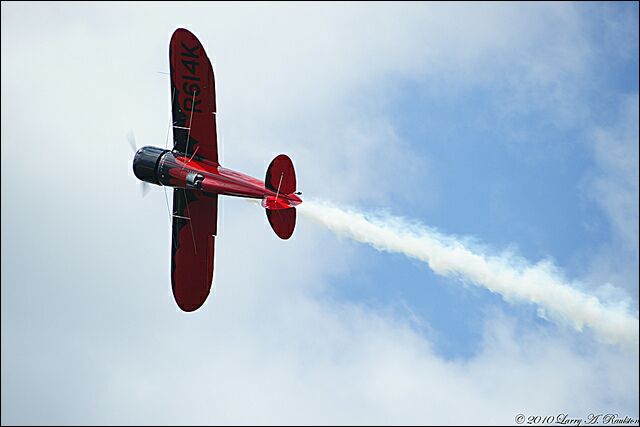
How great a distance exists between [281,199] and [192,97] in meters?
4.26

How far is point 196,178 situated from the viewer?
1179 inches

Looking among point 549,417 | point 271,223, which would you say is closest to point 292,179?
point 271,223

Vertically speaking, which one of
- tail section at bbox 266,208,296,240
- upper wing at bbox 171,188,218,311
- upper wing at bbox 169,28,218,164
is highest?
upper wing at bbox 169,28,218,164

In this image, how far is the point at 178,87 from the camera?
30.3 m

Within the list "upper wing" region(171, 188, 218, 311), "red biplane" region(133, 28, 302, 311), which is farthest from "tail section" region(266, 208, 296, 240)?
"upper wing" region(171, 188, 218, 311)

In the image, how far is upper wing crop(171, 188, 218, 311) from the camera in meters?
31.7

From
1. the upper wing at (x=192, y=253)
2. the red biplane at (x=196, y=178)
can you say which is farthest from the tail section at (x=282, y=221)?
Answer: the upper wing at (x=192, y=253)

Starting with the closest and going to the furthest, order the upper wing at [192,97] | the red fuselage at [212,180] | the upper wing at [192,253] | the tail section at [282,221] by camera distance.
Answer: the tail section at [282,221]
the red fuselage at [212,180]
the upper wing at [192,97]
the upper wing at [192,253]

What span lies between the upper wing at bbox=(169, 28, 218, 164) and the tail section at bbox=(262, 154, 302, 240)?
8.05ft

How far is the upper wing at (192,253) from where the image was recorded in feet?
104

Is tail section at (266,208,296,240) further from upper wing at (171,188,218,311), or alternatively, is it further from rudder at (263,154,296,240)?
upper wing at (171,188,218,311)

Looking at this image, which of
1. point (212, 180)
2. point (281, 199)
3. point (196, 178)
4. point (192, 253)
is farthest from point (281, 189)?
point (192, 253)

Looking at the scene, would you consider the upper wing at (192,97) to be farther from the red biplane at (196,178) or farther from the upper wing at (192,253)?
the upper wing at (192,253)

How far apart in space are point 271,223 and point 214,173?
2461mm
